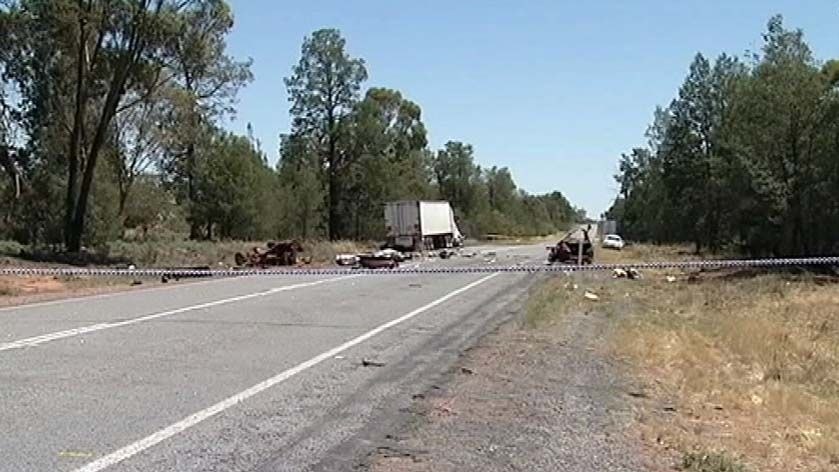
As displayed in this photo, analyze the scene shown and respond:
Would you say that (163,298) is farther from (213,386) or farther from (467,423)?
(467,423)

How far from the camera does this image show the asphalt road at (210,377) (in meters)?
7.27

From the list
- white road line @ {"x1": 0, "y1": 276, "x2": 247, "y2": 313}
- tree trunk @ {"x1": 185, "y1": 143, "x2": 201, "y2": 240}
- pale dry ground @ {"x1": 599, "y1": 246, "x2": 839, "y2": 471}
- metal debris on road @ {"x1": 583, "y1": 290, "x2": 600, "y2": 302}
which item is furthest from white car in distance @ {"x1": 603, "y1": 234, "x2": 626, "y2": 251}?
white road line @ {"x1": 0, "y1": 276, "x2": 247, "y2": 313}

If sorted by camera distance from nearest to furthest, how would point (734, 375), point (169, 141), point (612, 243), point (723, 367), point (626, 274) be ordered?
1. point (734, 375)
2. point (723, 367)
3. point (626, 274)
4. point (169, 141)
5. point (612, 243)

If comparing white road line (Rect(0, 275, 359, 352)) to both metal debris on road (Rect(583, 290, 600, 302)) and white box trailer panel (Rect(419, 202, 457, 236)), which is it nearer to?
metal debris on road (Rect(583, 290, 600, 302))

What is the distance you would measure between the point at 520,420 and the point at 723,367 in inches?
266

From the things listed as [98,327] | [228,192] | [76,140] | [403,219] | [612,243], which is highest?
[76,140]

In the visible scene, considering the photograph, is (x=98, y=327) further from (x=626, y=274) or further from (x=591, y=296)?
(x=626, y=274)

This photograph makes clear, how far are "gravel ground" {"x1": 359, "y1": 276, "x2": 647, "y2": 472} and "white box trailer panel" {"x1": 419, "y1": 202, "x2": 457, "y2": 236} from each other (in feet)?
178

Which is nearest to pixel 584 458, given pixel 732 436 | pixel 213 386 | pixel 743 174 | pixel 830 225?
pixel 732 436

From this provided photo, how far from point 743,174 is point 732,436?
51285 millimetres

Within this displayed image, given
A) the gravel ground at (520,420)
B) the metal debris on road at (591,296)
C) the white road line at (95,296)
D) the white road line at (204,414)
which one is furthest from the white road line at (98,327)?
the metal debris on road at (591,296)

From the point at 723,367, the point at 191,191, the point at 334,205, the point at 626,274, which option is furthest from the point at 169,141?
the point at 723,367

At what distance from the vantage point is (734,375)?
13992mm

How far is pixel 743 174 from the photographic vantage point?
188 feet
